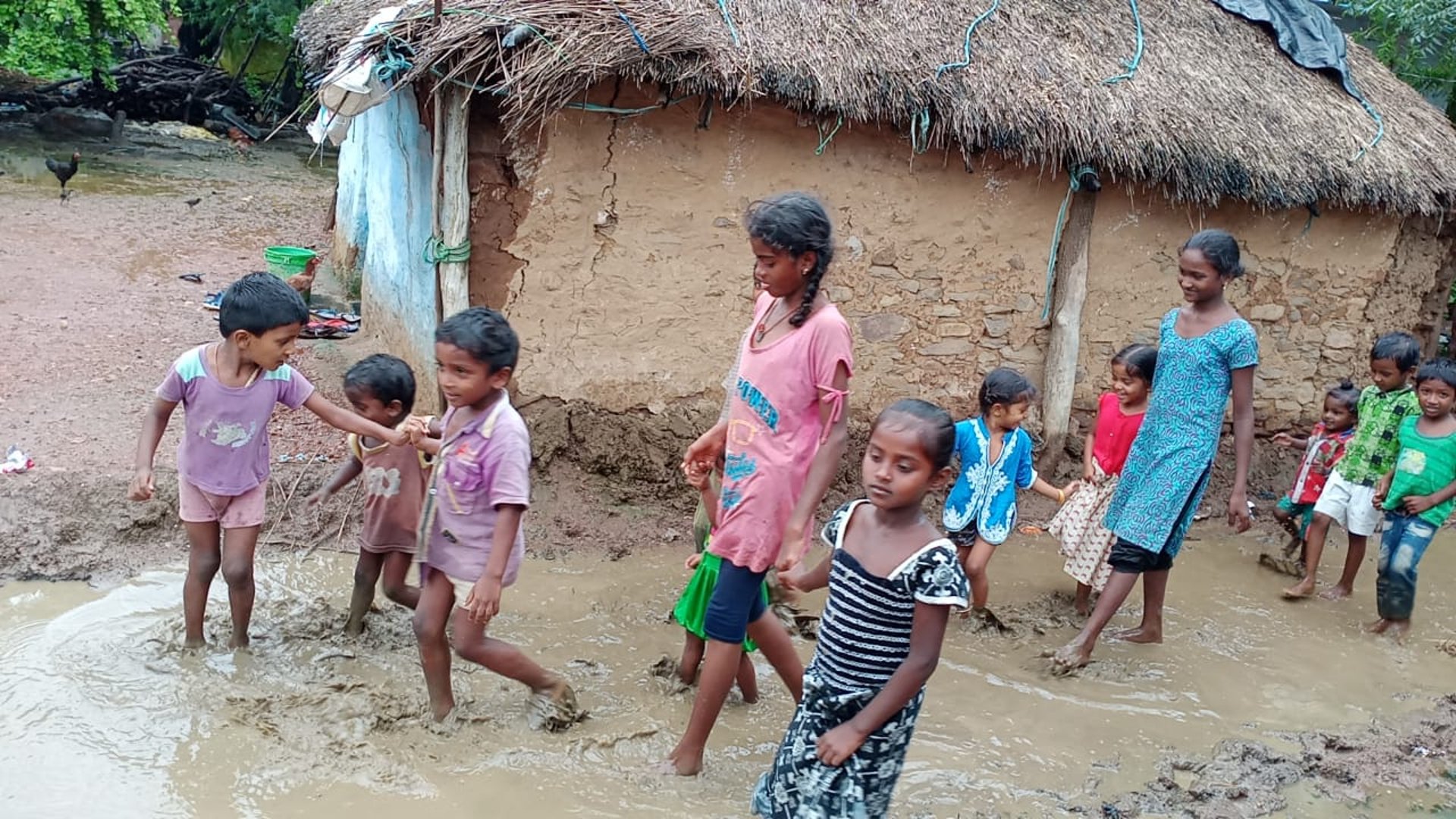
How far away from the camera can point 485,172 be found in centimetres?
499

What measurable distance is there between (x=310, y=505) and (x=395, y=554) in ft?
3.95

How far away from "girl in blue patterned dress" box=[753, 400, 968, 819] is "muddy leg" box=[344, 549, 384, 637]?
179cm

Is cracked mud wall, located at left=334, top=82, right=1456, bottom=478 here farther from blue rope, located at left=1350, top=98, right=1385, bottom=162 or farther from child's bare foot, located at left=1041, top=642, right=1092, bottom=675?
child's bare foot, located at left=1041, top=642, right=1092, bottom=675

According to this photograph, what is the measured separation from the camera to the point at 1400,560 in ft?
15.5

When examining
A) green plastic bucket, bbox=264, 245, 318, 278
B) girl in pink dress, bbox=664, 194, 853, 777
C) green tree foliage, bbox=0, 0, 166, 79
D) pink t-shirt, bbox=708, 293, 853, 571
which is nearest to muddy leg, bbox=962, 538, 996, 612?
girl in pink dress, bbox=664, 194, 853, 777

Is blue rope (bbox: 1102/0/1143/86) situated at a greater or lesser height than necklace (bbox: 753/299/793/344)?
greater

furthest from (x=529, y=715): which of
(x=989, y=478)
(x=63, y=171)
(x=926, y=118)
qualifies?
(x=63, y=171)

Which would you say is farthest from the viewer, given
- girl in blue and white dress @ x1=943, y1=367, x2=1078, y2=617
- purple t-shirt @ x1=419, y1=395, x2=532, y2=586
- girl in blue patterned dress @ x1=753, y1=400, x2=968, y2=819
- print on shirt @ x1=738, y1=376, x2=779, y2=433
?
girl in blue and white dress @ x1=943, y1=367, x2=1078, y2=617

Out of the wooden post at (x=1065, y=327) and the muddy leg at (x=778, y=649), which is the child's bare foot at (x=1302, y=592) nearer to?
the wooden post at (x=1065, y=327)

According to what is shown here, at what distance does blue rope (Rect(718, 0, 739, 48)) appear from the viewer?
16.6ft

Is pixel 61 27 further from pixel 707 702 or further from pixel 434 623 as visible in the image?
pixel 707 702

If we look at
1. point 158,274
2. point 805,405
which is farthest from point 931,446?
point 158,274

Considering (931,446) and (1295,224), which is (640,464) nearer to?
(931,446)

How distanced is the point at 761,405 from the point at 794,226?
492mm
